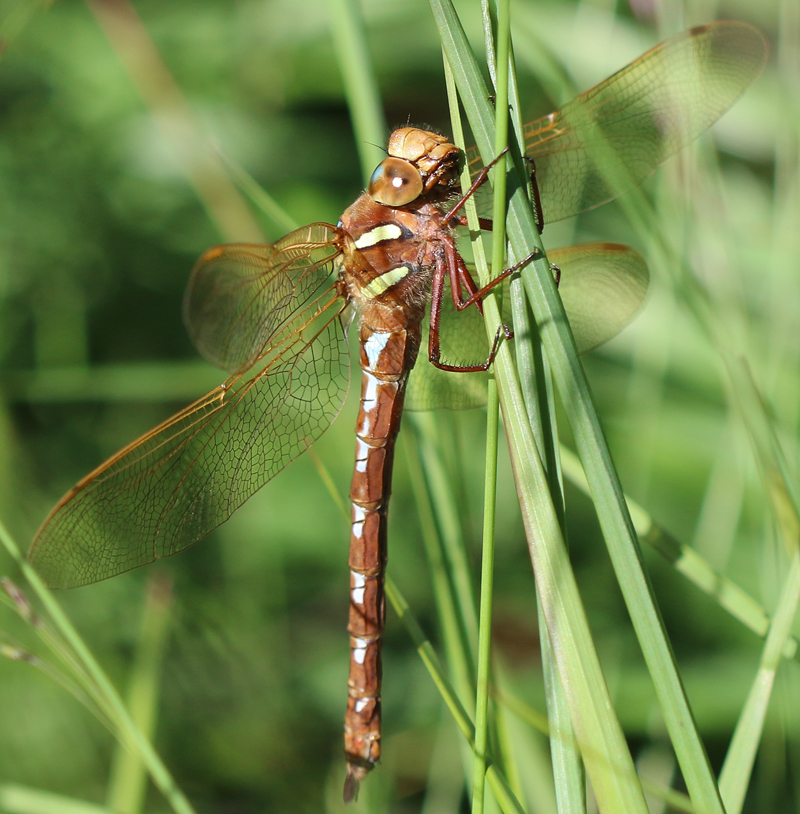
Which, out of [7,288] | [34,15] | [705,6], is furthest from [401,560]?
[34,15]

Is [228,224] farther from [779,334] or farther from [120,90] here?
[779,334]

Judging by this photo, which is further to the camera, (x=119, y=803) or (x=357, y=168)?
(x=357, y=168)

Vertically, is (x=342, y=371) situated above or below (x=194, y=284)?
below

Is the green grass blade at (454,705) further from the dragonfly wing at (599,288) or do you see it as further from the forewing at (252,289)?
the dragonfly wing at (599,288)

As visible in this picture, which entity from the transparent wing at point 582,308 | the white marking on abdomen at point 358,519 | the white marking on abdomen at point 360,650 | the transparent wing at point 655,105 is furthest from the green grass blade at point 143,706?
the transparent wing at point 655,105

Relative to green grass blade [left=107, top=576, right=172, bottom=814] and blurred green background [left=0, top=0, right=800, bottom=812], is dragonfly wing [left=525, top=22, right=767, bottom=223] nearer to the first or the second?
blurred green background [left=0, top=0, right=800, bottom=812]

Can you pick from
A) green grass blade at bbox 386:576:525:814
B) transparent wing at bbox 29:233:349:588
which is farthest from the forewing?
green grass blade at bbox 386:576:525:814
